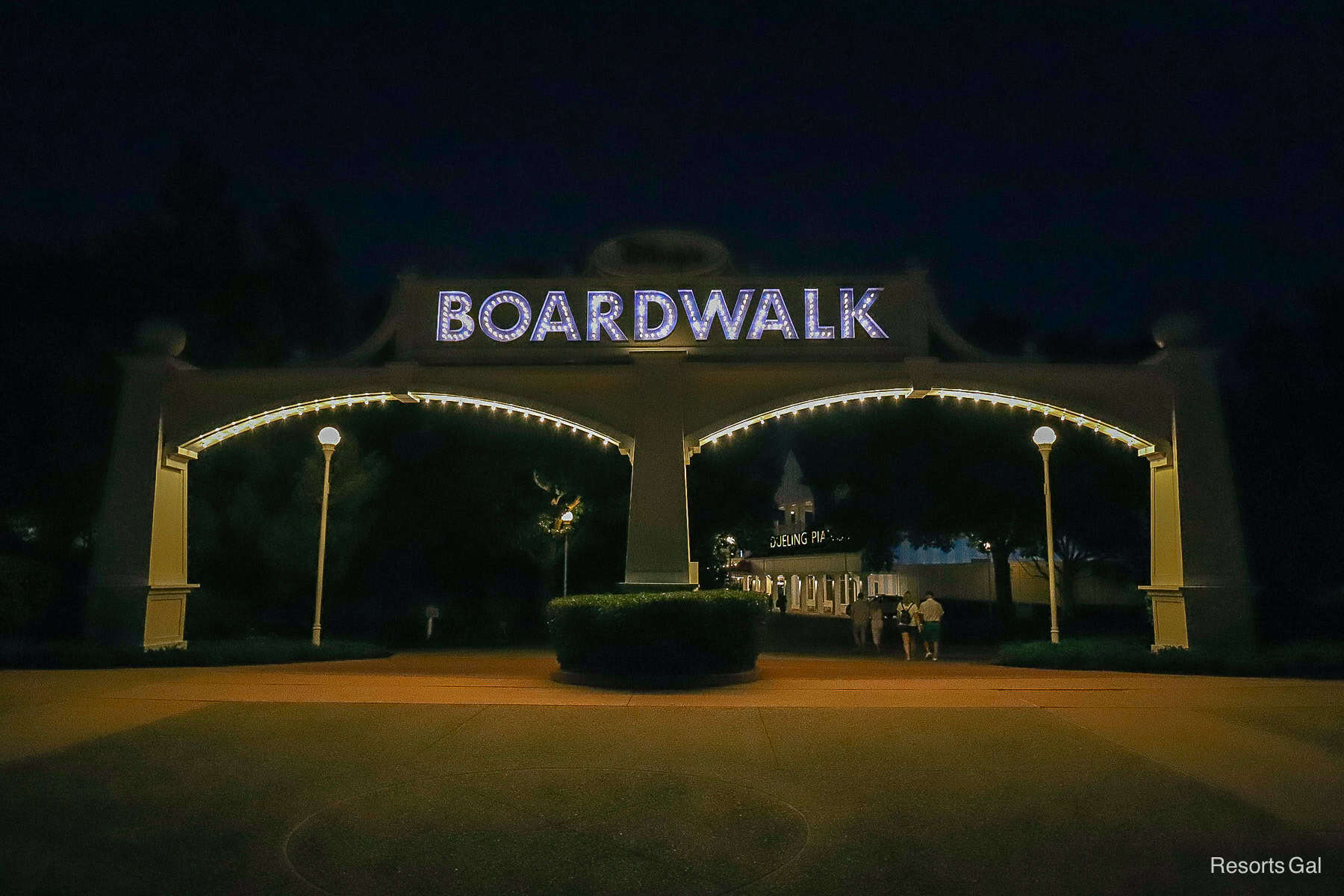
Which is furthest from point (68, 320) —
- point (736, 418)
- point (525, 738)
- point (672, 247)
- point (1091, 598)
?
point (1091, 598)

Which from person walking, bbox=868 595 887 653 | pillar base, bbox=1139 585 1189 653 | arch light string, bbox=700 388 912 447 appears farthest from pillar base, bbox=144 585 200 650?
pillar base, bbox=1139 585 1189 653

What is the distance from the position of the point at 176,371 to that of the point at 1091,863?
15583 mm

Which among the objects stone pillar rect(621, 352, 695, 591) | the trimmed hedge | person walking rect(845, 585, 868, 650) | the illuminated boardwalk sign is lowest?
person walking rect(845, 585, 868, 650)

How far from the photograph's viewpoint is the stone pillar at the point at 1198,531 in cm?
1404

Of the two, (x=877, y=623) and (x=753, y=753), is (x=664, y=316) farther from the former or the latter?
(x=877, y=623)

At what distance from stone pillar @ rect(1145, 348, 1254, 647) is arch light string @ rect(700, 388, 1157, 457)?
650mm

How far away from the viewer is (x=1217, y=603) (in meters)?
14.1

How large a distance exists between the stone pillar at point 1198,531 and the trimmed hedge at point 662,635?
7512 millimetres

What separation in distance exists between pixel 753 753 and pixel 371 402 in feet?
36.3

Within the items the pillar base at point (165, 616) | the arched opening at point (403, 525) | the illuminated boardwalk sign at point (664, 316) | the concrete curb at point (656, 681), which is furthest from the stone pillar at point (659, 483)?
the pillar base at point (165, 616)

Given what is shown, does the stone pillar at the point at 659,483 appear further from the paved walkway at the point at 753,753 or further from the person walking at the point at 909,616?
the person walking at the point at 909,616

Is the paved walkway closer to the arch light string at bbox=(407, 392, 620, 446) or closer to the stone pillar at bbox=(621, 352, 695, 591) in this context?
the stone pillar at bbox=(621, 352, 695, 591)

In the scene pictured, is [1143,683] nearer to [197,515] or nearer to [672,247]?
[672,247]

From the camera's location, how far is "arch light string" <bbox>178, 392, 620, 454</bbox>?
50.3 feet
